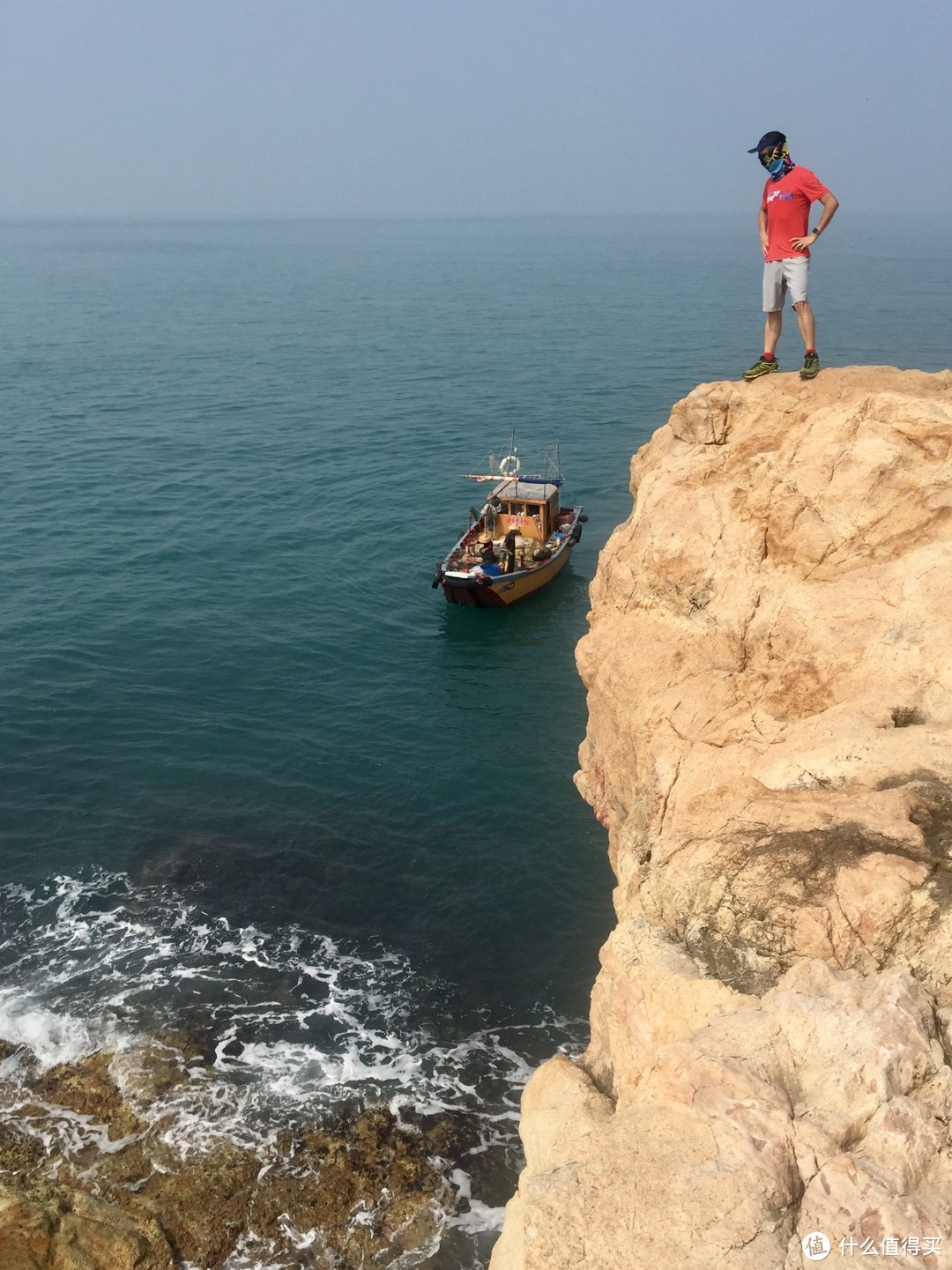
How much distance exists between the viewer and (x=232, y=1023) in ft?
65.7

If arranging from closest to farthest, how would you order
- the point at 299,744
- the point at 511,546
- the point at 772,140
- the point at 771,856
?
1. the point at 771,856
2. the point at 772,140
3. the point at 299,744
4. the point at 511,546

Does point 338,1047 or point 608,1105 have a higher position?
point 608,1105

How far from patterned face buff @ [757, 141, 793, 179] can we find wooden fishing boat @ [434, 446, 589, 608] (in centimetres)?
2389

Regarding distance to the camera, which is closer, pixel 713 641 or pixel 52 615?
pixel 713 641

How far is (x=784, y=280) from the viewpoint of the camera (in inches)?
563

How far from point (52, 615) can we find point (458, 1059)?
964 inches

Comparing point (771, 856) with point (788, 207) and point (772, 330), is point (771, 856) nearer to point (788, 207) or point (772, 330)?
point (772, 330)

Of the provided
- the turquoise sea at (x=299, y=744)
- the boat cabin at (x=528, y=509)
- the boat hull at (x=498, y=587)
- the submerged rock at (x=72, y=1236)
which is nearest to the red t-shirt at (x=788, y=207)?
the turquoise sea at (x=299, y=744)

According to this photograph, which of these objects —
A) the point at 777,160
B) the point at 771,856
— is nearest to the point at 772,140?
the point at 777,160

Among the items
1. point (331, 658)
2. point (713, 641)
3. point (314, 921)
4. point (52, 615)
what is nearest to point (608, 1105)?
point (713, 641)

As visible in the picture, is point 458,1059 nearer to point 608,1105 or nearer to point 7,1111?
point 7,1111

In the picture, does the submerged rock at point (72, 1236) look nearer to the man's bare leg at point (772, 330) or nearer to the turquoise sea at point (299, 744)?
the turquoise sea at point (299, 744)

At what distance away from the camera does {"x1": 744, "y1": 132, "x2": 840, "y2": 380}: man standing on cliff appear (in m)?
13.7

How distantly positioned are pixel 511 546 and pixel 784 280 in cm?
2545
